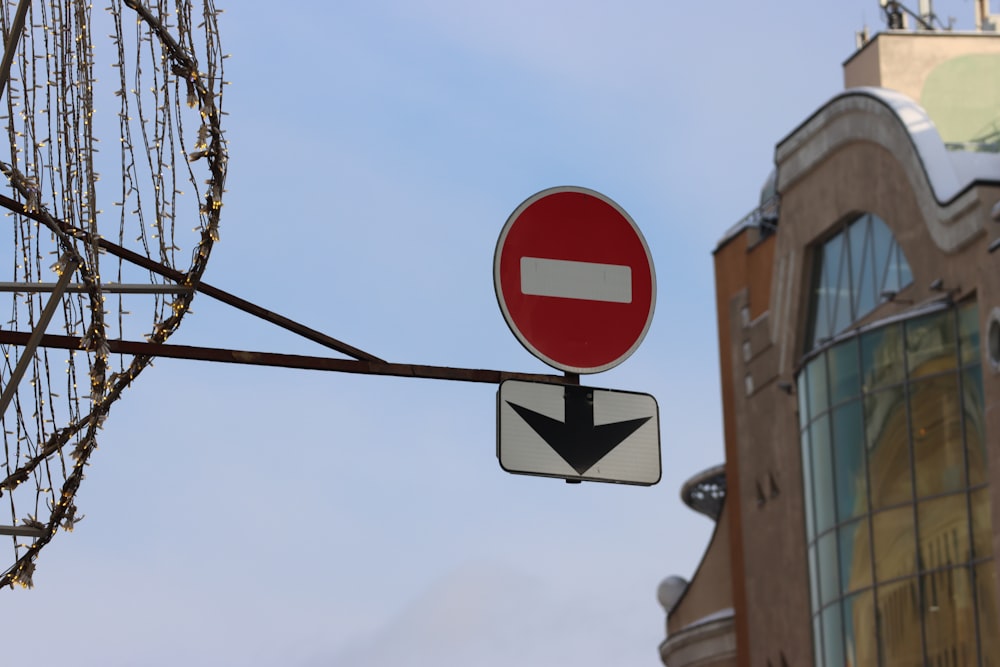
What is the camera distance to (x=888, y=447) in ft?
107

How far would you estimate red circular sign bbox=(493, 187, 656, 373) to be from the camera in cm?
695

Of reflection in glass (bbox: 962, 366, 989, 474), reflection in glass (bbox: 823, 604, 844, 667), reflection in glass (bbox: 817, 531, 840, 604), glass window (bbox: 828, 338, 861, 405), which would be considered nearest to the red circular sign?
reflection in glass (bbox: 962, 366, 989, 474)

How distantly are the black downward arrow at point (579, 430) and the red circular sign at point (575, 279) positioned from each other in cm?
17

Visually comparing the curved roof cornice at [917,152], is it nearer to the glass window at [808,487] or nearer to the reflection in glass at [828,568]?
the glass window at [808,487]

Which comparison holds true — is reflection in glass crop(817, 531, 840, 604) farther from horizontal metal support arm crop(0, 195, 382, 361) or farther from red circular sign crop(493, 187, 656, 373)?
red circular sign crop(493, 187, 656, 373)

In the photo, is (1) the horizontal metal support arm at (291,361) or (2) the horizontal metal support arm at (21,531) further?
(2) the horizontal metal support arm at (21,531)

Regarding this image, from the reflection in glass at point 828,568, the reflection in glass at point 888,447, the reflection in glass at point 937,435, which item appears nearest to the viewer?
the reflection in glass at point 937,435

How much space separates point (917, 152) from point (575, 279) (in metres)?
26.8

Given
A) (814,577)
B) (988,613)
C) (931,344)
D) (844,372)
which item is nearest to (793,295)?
(844,372)

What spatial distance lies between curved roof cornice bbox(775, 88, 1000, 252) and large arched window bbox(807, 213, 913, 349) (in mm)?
1359

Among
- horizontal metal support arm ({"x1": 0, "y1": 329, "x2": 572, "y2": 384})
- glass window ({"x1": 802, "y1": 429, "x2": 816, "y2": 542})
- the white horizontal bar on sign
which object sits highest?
glass window ({"x1": 802, "y1": 429, "x2": 816, "y2": 542})

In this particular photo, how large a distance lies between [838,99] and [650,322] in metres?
29.7

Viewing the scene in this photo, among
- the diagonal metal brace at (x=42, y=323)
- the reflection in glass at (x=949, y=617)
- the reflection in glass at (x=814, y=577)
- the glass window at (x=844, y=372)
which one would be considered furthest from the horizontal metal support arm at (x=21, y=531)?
the reflection in glass at (x=814, y=577)

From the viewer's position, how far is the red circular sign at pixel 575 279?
6945mm
